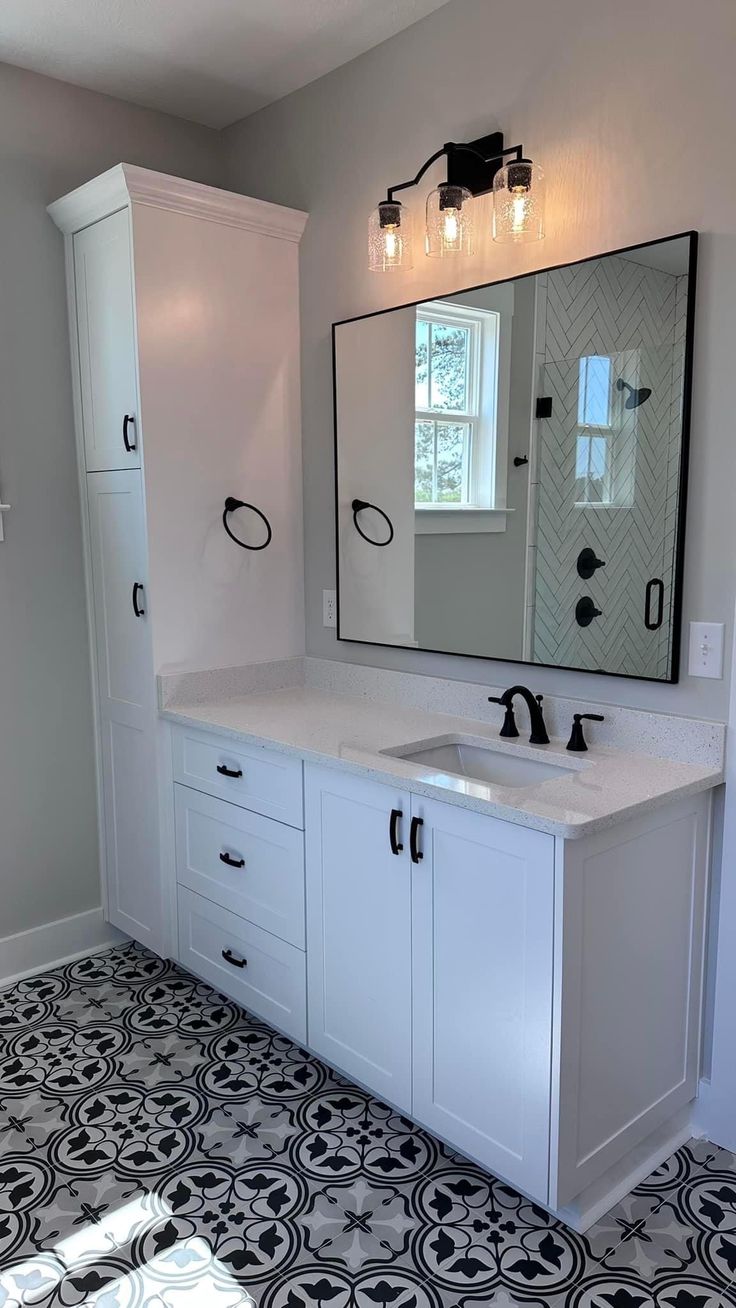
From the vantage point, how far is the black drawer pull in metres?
2.57

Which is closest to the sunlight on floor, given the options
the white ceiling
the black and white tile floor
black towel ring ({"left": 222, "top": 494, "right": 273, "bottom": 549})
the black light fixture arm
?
the black and white tile floor

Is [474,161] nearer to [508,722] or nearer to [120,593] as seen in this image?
[508,722]

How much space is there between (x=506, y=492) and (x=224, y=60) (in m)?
1.53

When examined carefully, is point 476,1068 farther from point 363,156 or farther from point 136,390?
point 363,156

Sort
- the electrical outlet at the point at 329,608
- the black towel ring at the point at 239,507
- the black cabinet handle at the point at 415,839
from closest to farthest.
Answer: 1. the black cabinet handle at the point at 415,839
2. the black towel ring at the point at 239,507
3. the electrical outlet at the point at 329,608

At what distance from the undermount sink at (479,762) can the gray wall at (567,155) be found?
0.21 meters

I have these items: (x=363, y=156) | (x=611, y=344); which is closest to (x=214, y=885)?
(x=611, y=344)

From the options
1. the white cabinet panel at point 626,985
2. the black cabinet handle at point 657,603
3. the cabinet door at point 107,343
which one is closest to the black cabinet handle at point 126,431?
the cabinet door at point 107,343

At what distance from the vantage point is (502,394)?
2352mm

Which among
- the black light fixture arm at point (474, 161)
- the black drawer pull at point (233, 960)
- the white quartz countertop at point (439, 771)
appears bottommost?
the black drawer pull at point (233, 960)

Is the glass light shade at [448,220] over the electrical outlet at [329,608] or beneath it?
over

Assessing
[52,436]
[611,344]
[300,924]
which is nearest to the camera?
[611,344]

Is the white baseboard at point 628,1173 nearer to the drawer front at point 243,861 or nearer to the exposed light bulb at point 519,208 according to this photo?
the drawer front at point 243,861

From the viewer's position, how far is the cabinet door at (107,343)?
8.53 ft
